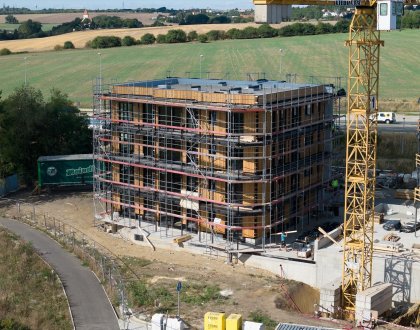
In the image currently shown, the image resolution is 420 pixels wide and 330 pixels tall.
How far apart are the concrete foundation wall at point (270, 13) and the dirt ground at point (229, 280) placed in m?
14.6

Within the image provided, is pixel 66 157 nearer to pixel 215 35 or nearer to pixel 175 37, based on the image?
pixel 175 37

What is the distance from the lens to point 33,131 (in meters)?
67.1

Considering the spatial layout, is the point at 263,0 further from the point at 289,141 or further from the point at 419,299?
the point at 419,299

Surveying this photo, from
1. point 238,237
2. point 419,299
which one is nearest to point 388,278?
point 419,299

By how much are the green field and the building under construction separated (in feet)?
185

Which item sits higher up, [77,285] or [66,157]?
[66,157]

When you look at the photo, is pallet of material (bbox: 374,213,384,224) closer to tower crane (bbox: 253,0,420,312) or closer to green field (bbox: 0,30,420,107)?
tower crane (bbox: 253,0,420,312)

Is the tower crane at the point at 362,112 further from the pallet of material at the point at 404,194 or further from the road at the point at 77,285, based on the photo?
the pallet of material at the point at 404,194

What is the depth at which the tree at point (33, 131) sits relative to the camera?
6662 cm

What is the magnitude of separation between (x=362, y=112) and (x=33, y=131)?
1391 inches

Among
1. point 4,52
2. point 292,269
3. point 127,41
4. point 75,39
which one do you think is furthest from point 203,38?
point 292,269

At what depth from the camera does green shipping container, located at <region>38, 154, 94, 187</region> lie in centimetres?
6306

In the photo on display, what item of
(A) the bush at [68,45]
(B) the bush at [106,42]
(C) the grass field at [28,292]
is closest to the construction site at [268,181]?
(C) the grass field at [28,292]

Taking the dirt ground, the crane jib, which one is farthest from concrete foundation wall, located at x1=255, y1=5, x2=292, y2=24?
the dirt ground
